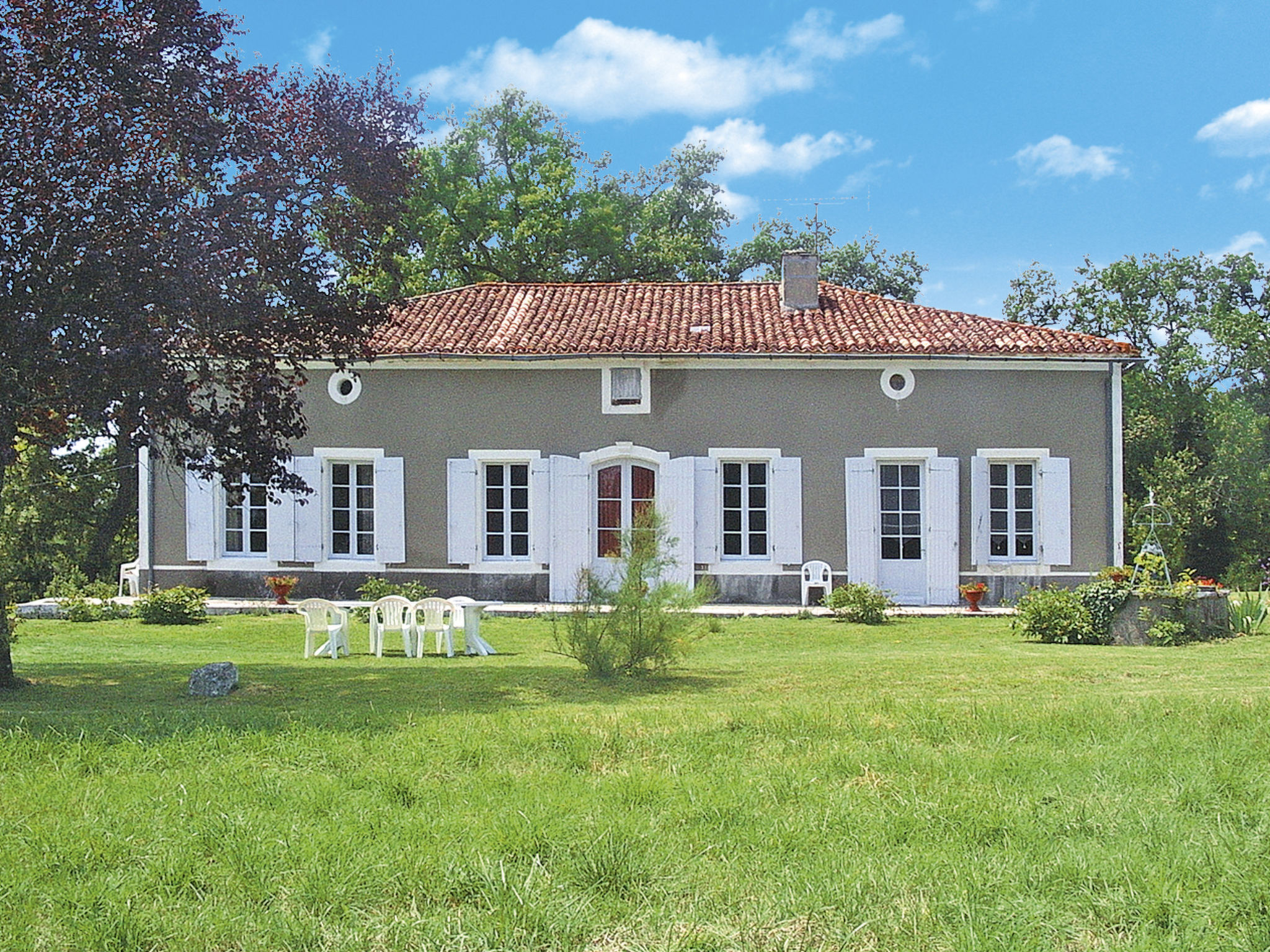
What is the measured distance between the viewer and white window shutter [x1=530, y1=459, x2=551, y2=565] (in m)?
16.8

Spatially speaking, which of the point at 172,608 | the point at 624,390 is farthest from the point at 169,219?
the point at 624,390

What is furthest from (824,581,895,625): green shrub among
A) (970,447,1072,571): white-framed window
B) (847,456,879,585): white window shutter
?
(970,447,1072,571): white-framed window

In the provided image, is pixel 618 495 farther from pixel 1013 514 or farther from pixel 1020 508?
pixel 1020 508

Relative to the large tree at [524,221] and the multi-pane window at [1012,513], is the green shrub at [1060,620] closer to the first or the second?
the multi-pane window at [1012,513]

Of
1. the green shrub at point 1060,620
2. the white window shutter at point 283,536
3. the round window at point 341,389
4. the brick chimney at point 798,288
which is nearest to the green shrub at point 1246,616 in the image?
the green shrub at point 1060,620

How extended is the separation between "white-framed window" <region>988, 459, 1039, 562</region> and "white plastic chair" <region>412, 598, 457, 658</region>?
340 inches

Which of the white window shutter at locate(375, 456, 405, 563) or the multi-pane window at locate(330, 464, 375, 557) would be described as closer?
the white window shutter at locate(375, 456, 405, 563)

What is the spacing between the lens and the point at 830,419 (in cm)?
1661

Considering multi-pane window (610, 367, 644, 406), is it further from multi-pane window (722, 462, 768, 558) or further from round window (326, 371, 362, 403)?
round window (326, 371, 362, 403)

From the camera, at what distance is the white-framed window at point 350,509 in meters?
17.3

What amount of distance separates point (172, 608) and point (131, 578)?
9.33 ft

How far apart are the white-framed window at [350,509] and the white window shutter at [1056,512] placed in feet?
31.6

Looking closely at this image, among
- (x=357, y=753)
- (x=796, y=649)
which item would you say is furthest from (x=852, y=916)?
(x=796, y=649)

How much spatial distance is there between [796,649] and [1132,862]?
307 inches
